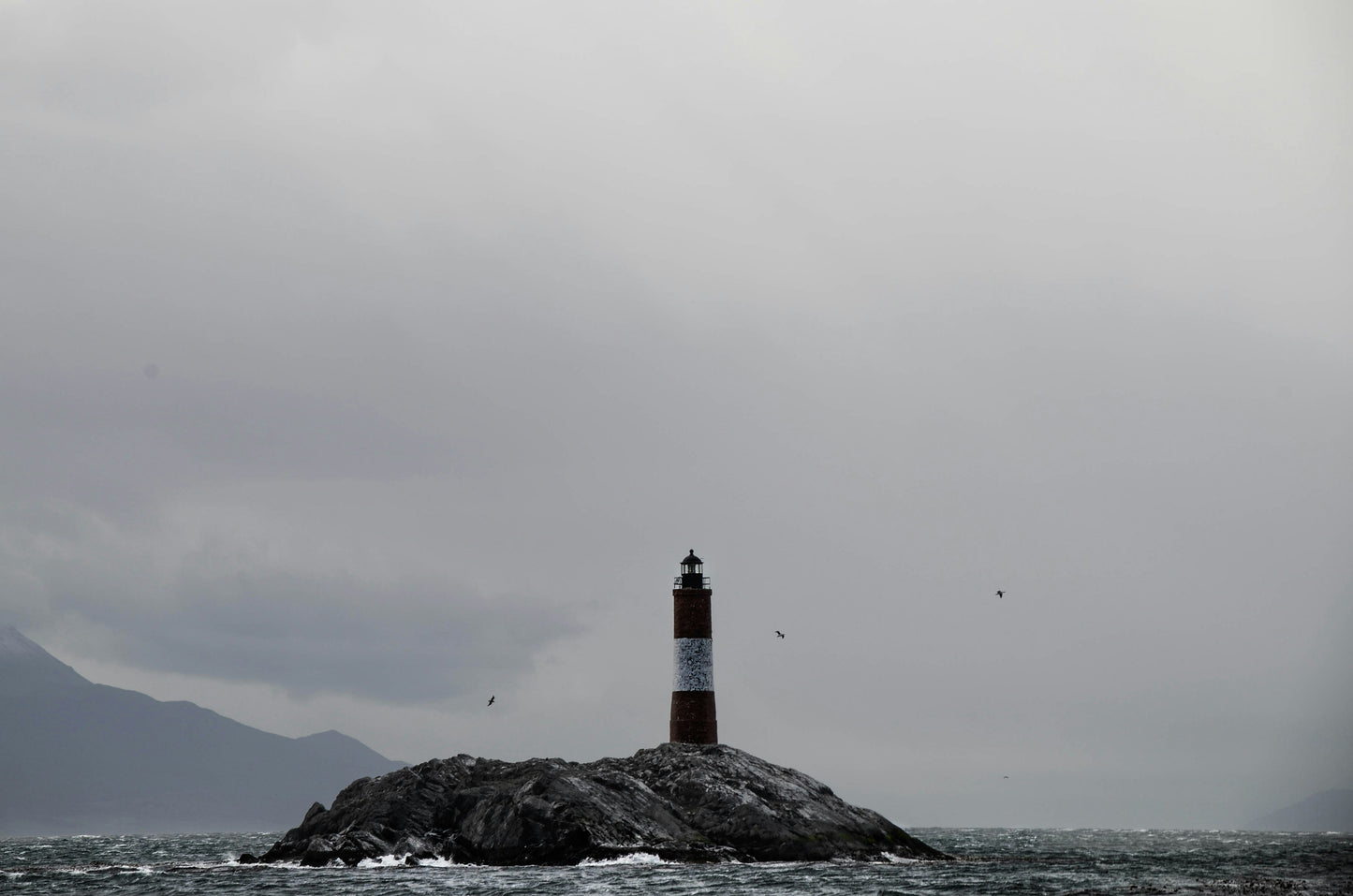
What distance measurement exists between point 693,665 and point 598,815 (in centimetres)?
1350

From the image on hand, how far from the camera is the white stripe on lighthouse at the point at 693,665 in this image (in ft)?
275

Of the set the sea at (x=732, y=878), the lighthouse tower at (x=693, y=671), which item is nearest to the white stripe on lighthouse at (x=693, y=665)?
the lighthouse tower at (x=693, y=671)

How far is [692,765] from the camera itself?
80438mm

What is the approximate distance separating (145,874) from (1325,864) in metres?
67.5

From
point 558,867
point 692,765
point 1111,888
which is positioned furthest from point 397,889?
point 1111,888

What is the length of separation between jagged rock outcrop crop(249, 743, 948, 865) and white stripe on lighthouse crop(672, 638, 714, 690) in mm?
3543

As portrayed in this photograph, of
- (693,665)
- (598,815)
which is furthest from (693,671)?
(598,815)

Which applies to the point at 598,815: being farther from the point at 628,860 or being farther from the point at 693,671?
the point at 693,671

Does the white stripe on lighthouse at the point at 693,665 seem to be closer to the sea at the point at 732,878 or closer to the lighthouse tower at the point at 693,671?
the lighthouse tower at the point at 693,671

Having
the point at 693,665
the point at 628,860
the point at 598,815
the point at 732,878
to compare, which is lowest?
the point at 732,878

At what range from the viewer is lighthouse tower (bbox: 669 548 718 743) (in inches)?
3307

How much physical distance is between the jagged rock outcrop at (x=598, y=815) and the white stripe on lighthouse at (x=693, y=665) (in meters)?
3.54

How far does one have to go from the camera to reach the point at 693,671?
83.9 metres

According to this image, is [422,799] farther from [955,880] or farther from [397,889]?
[955,880]
